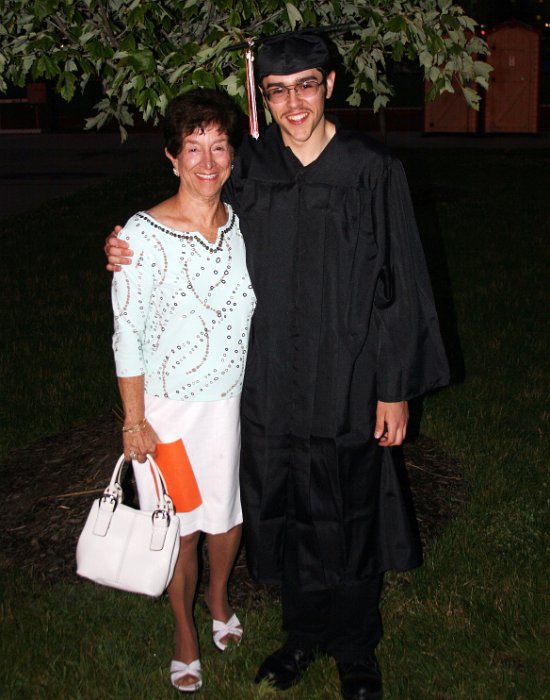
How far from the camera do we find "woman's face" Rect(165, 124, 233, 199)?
3.05 metres

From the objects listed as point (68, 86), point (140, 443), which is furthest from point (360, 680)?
point (68, 86)

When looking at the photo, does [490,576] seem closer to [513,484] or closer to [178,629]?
[513,484]

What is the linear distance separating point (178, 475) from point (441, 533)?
1847 mm

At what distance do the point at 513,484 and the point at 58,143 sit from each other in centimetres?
2218

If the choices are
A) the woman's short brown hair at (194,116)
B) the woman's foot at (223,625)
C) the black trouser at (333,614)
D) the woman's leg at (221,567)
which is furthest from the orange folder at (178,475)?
the woman's short brown hair at (194,116)

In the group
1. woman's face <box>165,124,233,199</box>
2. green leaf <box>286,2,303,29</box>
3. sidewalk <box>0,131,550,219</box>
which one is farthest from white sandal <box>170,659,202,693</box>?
sidewalk <box>0,131,550,219</box>

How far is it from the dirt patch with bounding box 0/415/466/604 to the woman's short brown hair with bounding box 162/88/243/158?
2.07 metres

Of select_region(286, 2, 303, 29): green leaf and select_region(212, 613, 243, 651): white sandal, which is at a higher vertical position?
select_region(286, 2, 303, 29): green leaf

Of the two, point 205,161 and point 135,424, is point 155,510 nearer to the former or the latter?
point 135,424

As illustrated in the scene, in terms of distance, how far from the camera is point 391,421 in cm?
317

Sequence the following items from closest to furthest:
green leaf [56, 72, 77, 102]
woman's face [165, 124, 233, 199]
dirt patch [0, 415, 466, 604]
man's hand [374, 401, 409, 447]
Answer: woman's face [165, 124, 233, 199]
man's hand [374, 401, 409, 447]
green leaf [56, 72, 77, 102]
dirt patch [0, 415, 466, 604]

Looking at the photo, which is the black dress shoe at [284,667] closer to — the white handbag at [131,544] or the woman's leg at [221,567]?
the woman's leg at [221,567]

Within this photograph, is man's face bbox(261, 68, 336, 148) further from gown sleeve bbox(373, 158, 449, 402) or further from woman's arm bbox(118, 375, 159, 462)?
woman's arm bbox(118, 375, 159, 462)

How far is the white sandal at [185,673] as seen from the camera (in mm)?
3461
